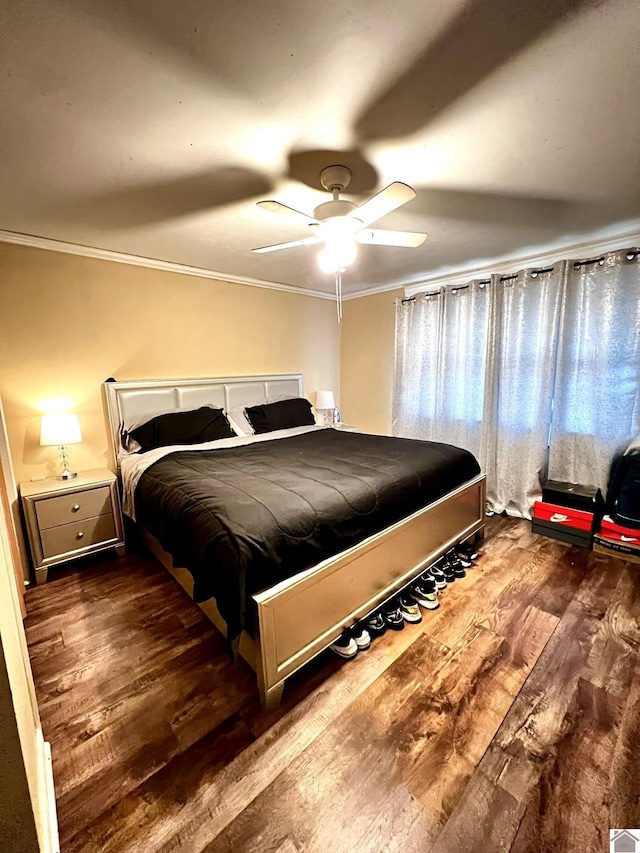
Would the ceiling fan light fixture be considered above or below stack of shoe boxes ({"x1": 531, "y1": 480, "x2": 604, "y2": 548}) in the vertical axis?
above

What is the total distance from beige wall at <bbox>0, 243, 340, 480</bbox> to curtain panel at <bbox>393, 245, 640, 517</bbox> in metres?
1.86

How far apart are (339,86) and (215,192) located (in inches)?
36.6

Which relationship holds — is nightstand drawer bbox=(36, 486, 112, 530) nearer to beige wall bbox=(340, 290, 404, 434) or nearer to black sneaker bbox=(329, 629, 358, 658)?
black sneaker bbox=(329, 629, 358, 658)

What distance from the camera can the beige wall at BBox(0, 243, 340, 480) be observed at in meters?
2.46

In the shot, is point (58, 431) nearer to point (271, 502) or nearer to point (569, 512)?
point (271, 502)

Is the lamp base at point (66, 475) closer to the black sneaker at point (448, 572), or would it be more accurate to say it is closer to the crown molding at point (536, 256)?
the black sneaker at point (448, 572)

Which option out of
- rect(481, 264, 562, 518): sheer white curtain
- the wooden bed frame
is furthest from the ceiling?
the wooden bed frame

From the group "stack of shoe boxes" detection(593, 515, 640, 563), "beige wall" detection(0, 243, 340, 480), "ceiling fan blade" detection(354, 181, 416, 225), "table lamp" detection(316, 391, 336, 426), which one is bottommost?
"stack of shoe boxes" detection(593, 515, 640, 563)

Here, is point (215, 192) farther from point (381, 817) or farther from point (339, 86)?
point (381, 817)

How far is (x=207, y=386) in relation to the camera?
3396 millimetres

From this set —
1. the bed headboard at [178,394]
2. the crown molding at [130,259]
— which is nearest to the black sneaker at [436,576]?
the bed headboard at [178,394]

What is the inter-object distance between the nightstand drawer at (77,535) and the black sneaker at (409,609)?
214 cm

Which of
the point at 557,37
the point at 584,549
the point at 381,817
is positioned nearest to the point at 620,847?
the point at 381,817

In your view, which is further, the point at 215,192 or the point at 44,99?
the point at 215,192
